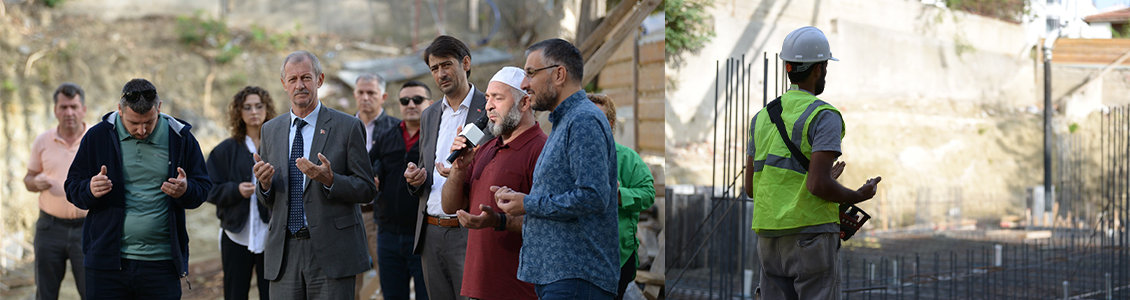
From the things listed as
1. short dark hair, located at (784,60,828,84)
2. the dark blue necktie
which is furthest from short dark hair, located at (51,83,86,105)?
short dark hair, located at (784,60,828,84)

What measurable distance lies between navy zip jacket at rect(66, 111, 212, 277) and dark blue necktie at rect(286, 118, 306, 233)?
527 millimetres

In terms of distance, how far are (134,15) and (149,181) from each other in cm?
851

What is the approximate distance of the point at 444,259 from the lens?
3.38 m

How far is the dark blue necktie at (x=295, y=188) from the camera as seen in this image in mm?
3244

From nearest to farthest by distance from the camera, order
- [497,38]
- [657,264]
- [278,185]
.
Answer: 1. [278,185]
2. [657,264]
3. [497,38]

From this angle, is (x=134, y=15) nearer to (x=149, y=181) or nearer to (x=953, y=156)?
(x=149, y=181)

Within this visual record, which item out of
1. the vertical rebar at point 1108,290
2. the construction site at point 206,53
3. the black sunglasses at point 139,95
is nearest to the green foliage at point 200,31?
the construction site at point 206,53

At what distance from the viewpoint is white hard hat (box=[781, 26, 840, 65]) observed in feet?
9.53

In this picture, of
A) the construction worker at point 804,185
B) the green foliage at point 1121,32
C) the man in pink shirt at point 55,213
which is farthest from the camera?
the green foliage at point 1121,32

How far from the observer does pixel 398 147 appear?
462 cm

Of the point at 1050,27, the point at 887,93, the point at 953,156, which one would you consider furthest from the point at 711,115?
the point at 1050,27

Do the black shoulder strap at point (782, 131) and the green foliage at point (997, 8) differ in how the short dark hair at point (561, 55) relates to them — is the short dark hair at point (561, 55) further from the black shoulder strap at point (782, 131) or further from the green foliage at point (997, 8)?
the green foliage at point (997, 8)

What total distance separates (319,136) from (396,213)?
1149 millimetres

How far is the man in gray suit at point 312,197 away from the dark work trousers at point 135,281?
0.54 metres
